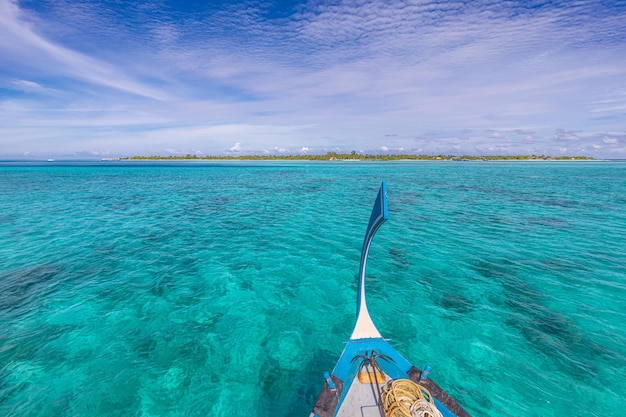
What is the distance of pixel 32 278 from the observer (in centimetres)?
1491

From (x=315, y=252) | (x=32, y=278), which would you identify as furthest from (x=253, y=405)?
(x=32, y=278)

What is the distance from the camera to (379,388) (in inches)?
264

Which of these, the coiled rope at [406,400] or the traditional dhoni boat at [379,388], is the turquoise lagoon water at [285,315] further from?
the coiled rope at [406,400]

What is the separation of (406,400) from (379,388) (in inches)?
32.3

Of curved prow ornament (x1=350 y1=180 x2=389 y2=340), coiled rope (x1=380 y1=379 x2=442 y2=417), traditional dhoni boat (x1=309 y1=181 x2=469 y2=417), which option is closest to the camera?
coiled rope (x1=380 y1=379 x2=442 y2=417)

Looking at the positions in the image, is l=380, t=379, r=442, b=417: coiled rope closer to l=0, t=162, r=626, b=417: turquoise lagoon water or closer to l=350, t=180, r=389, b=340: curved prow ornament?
l=350, t=180, r=389, b=340: curved prow ornament

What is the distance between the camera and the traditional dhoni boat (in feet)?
19.4

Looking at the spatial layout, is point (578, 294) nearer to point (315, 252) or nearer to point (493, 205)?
point (315, 252)

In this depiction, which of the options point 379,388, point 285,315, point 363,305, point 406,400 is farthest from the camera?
point 285,315

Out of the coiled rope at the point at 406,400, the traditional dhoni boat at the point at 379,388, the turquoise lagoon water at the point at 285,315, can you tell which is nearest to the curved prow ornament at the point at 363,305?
the traditional dhoni boat at the point at 379,388

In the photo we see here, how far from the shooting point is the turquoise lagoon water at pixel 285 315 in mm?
8359

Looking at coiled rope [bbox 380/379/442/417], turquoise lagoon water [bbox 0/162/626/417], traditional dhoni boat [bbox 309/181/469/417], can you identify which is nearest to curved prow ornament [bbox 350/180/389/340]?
traditional dhoni boat [bbox 309/181/469/417]

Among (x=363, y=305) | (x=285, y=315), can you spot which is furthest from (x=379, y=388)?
(x=285, y=315)

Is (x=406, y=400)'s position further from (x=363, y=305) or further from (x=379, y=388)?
(x=363, y=305)
